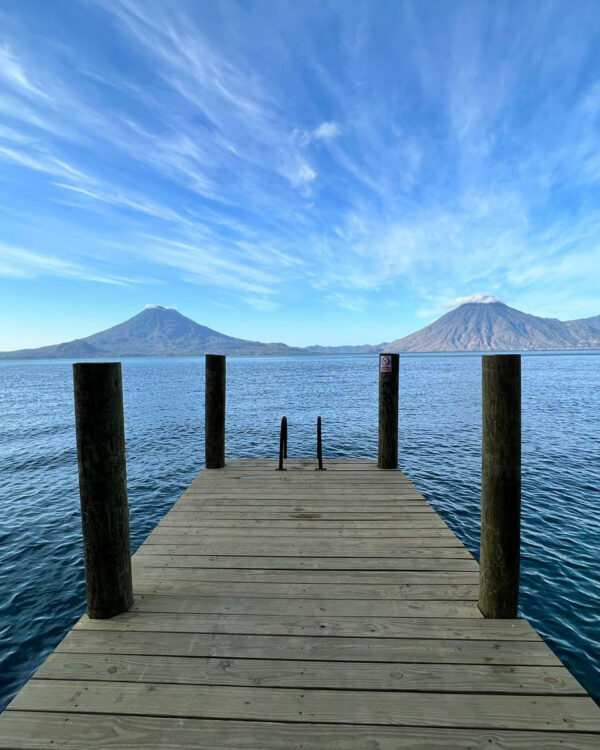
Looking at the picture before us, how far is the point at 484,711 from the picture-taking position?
233 centimetres

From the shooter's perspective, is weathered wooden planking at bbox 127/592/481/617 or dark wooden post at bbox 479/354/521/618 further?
weathered wooden planking at bbox 127/592/481/617

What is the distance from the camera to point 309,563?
13.4 ft

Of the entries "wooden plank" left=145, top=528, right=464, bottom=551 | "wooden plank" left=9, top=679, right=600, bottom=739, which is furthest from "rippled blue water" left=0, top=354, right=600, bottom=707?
"wooden plank" left=9, top=679, right=600, bottom=739

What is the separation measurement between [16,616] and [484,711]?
20.1 ft

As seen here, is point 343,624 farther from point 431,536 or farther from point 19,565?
point 19,565

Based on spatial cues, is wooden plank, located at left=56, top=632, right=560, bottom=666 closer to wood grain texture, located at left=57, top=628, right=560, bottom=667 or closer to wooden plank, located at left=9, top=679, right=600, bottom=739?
wood grain texture, located at left=57, top=628, right=560, bottom=667

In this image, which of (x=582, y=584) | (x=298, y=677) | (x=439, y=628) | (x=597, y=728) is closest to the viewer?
→ (x=597, y=728)

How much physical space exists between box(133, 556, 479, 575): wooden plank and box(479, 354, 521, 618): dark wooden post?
27.0 inches

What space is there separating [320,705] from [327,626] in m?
0.73

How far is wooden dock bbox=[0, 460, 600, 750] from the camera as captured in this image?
2213 millimetres

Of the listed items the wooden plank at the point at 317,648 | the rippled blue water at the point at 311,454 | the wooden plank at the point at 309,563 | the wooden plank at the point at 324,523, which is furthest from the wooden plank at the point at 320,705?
the rippled blue water at the point at 311,454

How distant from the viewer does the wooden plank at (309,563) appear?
397 centimetres

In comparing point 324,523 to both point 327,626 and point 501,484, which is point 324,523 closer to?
point 327,626

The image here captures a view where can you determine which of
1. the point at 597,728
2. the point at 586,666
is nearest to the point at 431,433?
the point at 586,666
